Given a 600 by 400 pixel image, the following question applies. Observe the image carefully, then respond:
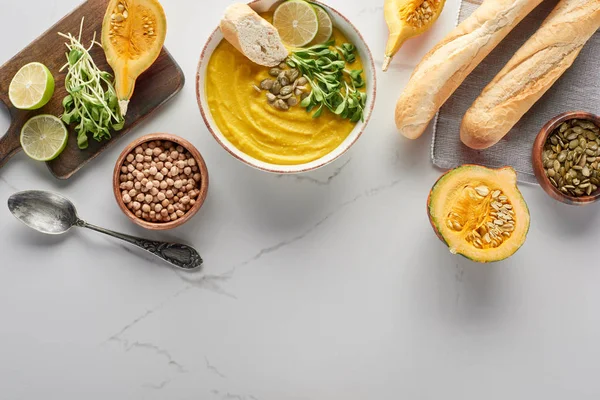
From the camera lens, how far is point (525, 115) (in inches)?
90.6

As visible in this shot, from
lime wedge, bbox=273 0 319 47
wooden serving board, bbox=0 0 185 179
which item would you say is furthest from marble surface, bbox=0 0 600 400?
lime wedge, bbox=273 0 319 47

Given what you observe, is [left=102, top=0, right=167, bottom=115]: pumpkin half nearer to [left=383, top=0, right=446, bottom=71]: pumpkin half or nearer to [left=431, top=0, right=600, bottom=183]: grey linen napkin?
[left=383, top=0, right=446, bottom=71]: pumpkin half

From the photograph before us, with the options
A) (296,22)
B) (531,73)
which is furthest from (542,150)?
(296,22)

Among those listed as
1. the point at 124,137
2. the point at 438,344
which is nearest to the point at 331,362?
the point at 438,344

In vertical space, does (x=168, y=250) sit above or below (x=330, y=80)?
below

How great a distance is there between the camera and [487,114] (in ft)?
7.00

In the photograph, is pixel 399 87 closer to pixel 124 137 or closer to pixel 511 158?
pixel 511 158

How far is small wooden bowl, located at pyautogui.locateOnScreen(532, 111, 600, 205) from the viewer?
216cm

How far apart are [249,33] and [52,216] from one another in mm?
1058

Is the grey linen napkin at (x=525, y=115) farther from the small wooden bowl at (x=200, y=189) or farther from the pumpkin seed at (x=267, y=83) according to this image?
the small wooden bowl at (x=200, y=189)

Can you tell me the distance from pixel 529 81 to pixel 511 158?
318mm

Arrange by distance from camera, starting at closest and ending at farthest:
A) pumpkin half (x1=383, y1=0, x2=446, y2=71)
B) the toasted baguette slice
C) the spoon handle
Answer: the toasted baguette slice, pumpkin half (x1=383, y1=0, x2=446, y2=71), the spoon handle

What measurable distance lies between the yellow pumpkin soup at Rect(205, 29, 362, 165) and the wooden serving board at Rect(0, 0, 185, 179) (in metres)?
0.23

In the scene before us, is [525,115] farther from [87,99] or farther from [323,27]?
[87,99]
